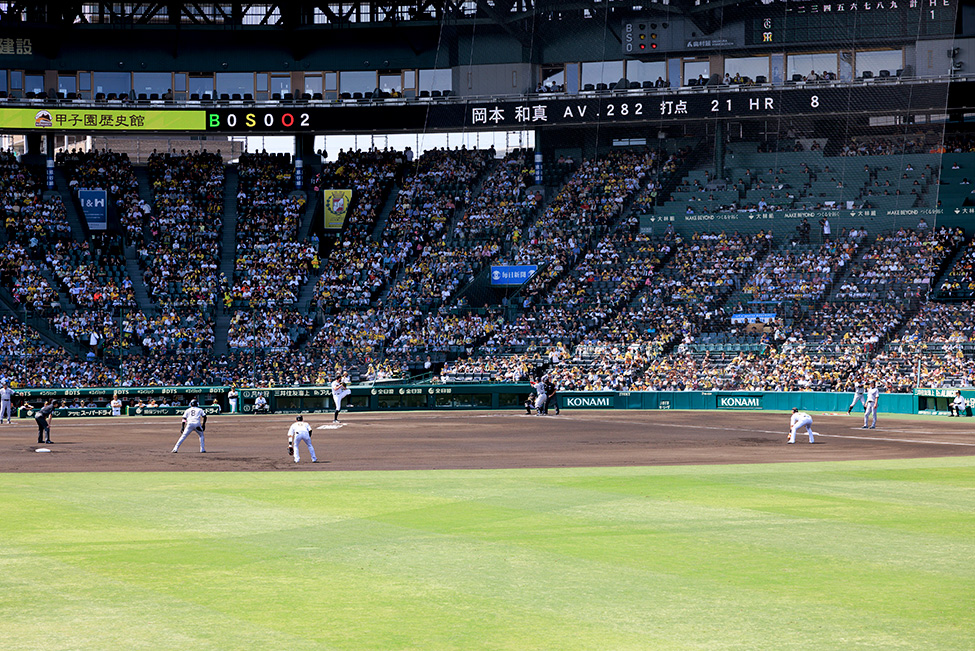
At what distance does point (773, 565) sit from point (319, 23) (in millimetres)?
60804

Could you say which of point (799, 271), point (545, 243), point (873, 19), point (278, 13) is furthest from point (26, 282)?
point (873, 19)

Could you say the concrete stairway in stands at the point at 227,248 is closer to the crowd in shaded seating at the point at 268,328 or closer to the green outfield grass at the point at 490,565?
the crowd in shaded seating at the point at 268,328

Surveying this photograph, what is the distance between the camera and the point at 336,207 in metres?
65.1

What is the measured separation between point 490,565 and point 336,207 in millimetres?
53300

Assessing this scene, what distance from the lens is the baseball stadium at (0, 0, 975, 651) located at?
22.2 m

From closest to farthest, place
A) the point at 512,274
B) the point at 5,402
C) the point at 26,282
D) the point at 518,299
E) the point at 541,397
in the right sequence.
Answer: the point at 5,402
the point at 541,397
the point at 26,282
the point at 518,299
the point at 512,274

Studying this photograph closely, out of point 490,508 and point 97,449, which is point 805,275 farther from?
point 490,508

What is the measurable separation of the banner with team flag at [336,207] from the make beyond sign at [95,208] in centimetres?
1240

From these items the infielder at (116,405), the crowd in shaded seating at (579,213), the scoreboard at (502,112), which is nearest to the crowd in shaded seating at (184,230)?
the scoreboard at (502,112)

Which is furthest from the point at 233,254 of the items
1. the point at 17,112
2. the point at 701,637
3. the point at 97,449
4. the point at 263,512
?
the point at 701,637

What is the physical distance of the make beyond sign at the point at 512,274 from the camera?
58438 millimetres

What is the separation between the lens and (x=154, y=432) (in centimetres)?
3975

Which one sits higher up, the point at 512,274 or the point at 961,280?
the point at 512,274

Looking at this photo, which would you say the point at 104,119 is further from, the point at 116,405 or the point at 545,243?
the point at 545,243
